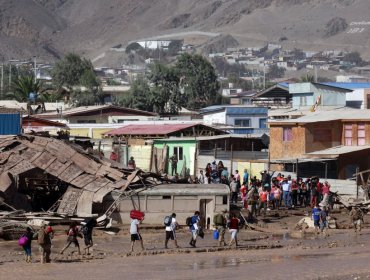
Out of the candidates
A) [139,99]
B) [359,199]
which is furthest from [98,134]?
[139,99]

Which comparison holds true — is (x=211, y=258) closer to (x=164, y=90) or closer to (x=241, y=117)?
(x=241, y=117)

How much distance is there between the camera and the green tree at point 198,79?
389 feet

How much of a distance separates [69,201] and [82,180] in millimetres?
935

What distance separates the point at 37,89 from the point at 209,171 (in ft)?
186

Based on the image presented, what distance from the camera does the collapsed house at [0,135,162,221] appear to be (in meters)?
38.3

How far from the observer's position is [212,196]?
38.9m

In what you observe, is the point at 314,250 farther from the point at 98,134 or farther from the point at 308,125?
the point at 98,134

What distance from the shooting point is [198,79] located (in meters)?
121

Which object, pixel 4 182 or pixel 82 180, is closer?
pixel 4 182

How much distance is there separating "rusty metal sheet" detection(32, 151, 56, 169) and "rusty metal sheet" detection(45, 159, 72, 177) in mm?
108

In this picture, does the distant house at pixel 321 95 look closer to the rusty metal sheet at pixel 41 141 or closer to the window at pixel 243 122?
the window at pixel 243 122

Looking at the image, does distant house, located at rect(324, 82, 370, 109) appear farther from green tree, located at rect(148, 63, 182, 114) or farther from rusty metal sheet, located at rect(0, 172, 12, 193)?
rusty metal sheet, located at rect(0, 172, 12, 193)

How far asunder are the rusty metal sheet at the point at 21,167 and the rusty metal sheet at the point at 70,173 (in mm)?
1029

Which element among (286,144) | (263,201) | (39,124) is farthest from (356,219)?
(39,124)
